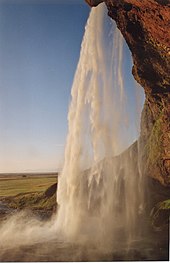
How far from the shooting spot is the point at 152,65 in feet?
8.07

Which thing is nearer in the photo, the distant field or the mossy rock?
the distant field

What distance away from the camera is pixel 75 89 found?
7.73 ft

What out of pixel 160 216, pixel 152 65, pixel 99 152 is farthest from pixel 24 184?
pixel 152 65

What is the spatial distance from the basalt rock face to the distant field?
2.29 ft

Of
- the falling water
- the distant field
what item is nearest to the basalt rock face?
the falling water

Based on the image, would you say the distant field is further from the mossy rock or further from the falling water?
the mossy rock

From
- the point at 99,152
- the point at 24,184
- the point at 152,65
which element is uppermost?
the point at 152,65

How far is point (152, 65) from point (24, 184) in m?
1.24

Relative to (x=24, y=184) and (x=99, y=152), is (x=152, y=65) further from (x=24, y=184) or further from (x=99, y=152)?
(x=24, y=184)

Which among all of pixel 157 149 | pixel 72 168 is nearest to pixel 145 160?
pixel 157 149

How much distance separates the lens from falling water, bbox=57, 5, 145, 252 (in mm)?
2336

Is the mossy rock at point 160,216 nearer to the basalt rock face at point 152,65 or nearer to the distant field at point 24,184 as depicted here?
the basalt rock face at point 152,65

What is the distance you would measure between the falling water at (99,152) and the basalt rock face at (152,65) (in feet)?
0.31

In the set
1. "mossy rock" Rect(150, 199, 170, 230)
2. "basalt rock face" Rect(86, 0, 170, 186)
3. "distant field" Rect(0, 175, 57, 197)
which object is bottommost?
"mossy rock" Rect(150, 199, 170, 230)
